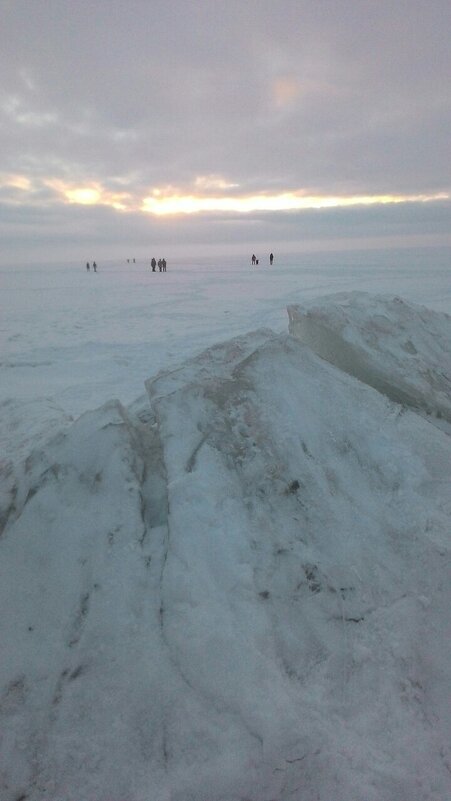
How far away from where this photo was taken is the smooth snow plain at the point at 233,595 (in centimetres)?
199

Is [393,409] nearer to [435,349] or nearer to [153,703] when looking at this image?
[435,349]

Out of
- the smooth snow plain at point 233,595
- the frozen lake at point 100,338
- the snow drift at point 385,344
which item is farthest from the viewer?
the frozen lake at point 100,338

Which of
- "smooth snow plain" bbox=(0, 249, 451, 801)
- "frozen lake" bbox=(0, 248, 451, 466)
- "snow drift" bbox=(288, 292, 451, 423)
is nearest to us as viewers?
"smooth snow plain" bbox=(0, 249, 451, 801)

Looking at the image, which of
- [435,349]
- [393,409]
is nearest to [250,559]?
[393,409]

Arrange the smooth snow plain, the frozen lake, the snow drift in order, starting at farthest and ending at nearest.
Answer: the frozen lake, the snow drift, the smooth snow plain

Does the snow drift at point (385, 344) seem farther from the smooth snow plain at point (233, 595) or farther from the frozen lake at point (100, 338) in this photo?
the frozen lake at point (100, 338)

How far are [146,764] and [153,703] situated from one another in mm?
233

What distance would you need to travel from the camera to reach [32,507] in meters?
2.93

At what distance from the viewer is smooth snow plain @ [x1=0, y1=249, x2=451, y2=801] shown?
1.99 metres

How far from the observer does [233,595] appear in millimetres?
2420

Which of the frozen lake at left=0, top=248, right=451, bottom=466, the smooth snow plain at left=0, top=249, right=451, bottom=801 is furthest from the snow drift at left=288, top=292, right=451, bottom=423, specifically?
the frozen lake at left=0, top=248, right=451, bottom=466

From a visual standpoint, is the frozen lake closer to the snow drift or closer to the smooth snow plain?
the smooth snow plain

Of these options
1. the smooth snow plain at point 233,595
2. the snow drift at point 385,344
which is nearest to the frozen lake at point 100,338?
the smooth snow plain at point 233,595

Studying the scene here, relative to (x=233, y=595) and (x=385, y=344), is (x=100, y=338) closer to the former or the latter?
(x=385, y=344)
